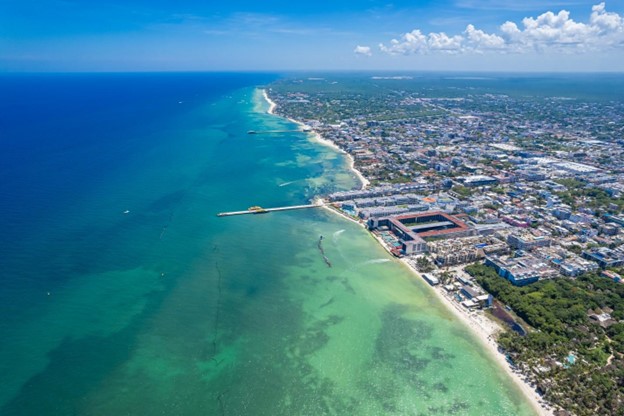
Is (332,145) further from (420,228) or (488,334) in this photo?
(488,334)

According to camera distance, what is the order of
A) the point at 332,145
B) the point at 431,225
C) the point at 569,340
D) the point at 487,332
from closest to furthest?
the point at 569,340, the point at 487,332, the point at 431,225, the point at 332,145

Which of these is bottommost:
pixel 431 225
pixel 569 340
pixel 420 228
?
pixel 569 340

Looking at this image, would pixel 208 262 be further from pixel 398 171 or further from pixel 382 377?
pixel 398 171

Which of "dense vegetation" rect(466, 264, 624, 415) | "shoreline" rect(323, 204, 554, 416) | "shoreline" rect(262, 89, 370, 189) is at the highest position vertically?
"shoreline" rect(262, 89, 370, 189)

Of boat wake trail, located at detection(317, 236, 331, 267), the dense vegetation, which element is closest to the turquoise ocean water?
boat wake trail, located at detection(317, 236, 331, 267)

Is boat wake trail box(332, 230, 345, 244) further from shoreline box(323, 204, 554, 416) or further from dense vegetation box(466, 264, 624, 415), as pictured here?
dense vegetation box(466, 264, 624, 415)

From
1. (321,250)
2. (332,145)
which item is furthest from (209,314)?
(332,145)
